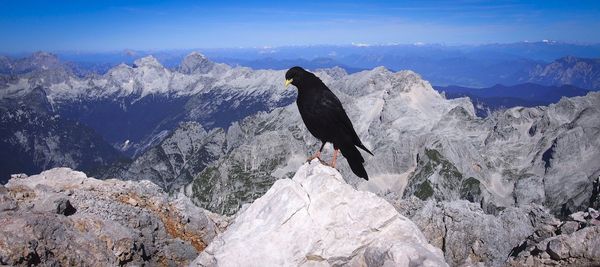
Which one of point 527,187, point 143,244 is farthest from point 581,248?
point 527,187

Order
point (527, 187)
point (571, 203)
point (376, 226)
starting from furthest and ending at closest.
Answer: point (527, 187), point (571, 203), point (376, 226)

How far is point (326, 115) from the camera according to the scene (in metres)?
15.3

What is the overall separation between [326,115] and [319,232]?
14.0ft

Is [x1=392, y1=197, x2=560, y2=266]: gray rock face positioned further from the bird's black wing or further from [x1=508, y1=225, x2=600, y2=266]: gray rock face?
the bird's black wing

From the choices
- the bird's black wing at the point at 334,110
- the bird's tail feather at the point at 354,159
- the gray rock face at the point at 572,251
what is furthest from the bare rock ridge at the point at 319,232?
the gray rock face at the point at 572,251

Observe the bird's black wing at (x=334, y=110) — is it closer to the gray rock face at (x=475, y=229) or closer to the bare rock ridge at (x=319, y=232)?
the bare rock ridge at (x=319, y=232)

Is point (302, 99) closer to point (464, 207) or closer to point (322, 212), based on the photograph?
point (322, 212)

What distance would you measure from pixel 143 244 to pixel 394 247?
10.1 m

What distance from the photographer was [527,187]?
19575cm

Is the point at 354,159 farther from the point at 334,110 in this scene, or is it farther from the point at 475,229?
the point at 475,229

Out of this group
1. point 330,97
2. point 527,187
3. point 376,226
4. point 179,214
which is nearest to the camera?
point 376,226

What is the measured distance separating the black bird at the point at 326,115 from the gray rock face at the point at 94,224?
25.8 ft

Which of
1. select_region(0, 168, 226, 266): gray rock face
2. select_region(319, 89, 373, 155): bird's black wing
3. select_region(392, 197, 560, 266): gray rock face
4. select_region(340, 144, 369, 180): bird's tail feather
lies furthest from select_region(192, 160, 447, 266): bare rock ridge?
select_region(392, 197, 560, 266): gray rock face

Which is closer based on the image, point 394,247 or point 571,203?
point 394,247
